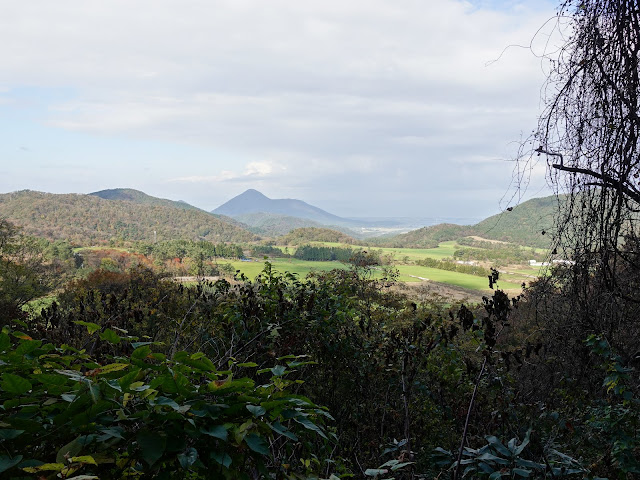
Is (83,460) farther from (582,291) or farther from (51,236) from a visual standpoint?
(51,236)

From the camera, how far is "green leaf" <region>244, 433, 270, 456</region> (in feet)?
3.12

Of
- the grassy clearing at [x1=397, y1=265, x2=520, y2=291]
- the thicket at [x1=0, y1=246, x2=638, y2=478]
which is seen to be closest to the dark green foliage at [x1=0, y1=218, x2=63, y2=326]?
the thicket at [x1=0, y1=246, x2=638, y2=478]

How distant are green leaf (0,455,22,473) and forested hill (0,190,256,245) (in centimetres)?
5221

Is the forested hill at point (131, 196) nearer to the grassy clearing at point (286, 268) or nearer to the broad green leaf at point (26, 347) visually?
the grassy clearing at point (286, 268)

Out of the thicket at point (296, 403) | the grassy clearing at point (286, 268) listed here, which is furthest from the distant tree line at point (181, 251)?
the thicket at point (296, 403)

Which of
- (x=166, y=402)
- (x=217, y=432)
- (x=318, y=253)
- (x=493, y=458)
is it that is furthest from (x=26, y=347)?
(x=318, y=253)

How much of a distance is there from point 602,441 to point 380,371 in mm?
1681

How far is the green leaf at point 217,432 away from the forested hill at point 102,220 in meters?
52.3

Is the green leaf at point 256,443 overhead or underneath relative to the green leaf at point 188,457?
overhead

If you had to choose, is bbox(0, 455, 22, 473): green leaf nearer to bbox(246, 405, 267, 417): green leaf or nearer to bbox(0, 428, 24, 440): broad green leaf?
bbox(0, 428, 24, 440): broad green leaf

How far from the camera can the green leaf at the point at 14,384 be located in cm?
94

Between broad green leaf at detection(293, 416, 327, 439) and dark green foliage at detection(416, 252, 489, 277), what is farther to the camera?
dark green foliage at detection(416, 252, 489, 277)

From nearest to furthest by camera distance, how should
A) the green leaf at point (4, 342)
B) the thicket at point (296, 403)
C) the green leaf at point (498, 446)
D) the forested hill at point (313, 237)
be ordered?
1. the thicket at point (296, 403)
2. the green leaf at point (4, 342)
3. the green leaf at point (498, 446)
4. the forested hill at point (313, 237)

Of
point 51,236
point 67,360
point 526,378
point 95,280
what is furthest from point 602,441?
point 51,236
